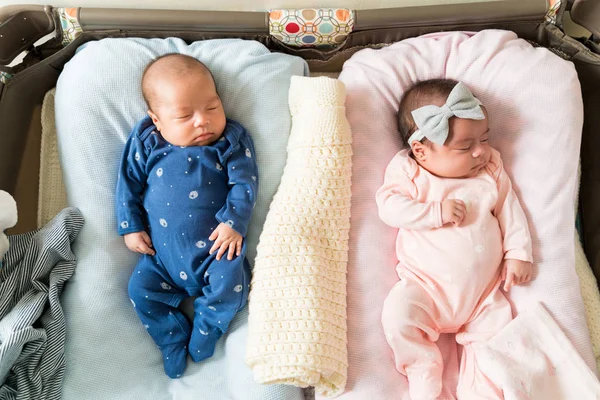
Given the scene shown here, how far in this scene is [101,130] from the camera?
4.62 ft

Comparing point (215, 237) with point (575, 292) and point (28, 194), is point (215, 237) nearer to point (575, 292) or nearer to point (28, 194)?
point (28, 194)

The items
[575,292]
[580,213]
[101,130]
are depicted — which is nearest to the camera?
[575,292]

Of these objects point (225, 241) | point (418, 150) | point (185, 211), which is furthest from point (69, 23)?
point (418, 150)

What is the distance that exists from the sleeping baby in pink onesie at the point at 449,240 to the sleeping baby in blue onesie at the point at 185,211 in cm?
39

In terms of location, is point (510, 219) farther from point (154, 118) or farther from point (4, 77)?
point (4, 77)

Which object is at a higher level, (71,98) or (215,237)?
(71,98)

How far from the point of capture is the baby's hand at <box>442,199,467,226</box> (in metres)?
1.27

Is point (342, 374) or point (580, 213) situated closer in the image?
point (342, 374)

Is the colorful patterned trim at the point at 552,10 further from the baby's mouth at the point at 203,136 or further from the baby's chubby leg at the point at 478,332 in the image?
the baby's mouth at the point at 203,136

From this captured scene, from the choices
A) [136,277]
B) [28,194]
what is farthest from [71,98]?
[136,277]

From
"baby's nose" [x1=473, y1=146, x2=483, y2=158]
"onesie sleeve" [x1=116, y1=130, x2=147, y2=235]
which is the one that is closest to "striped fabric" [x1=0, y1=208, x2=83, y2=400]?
"onesie sleeve" [x1=116, y1=130, x2=147, y2=235]

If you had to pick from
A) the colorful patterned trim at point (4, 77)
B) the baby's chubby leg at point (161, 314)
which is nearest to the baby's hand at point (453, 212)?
the baby's chubby leg at point (161, 314)

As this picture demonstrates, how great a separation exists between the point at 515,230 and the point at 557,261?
5.0 inches

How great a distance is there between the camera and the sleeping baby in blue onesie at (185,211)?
1.27 metres
